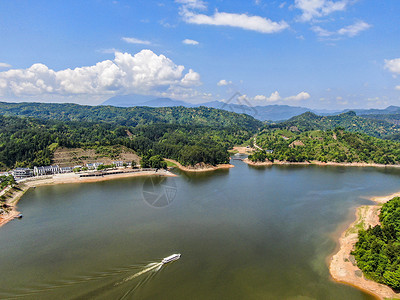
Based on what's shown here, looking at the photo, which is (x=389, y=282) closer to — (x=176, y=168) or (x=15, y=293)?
(x=15, y=293)

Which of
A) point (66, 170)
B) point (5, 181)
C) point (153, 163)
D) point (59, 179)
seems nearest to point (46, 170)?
point (66, 170)

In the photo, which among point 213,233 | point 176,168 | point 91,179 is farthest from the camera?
point 176,168

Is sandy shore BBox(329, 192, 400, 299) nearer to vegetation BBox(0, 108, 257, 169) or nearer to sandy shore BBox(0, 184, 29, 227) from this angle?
sandy shore BBox(0, 184, 29, 227)

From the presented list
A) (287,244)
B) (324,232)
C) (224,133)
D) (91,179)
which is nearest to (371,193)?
(324,232)

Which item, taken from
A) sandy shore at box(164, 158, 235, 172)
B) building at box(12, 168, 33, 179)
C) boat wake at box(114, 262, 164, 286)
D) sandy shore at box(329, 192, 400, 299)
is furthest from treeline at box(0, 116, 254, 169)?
boat wake at box(114, 262, 164, 286)

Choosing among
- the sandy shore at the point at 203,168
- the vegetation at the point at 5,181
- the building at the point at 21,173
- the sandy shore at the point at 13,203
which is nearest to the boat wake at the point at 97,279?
the sandy shore at the point at 13,203
